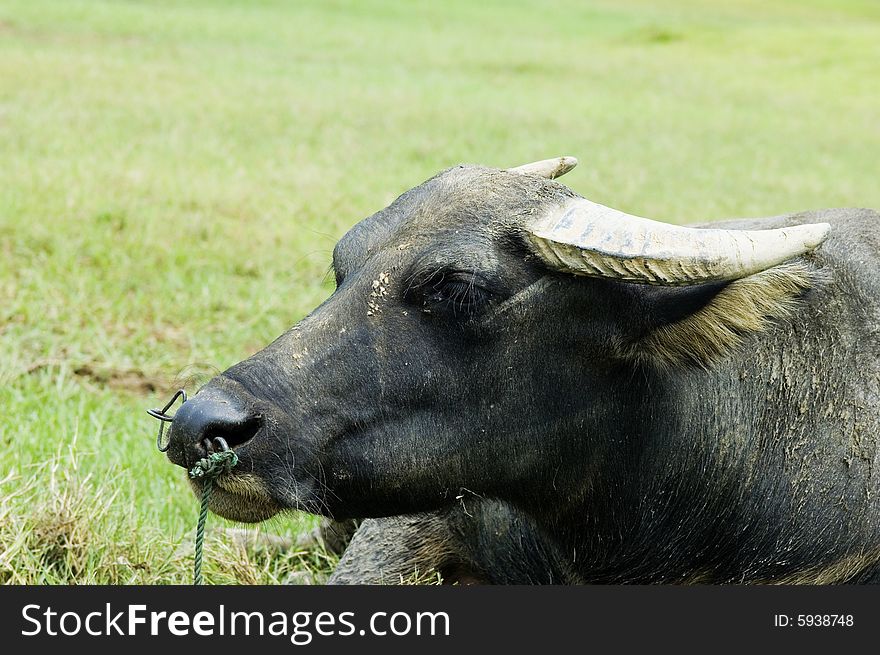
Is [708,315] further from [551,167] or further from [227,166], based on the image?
[227,166]

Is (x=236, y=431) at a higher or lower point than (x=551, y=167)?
lower

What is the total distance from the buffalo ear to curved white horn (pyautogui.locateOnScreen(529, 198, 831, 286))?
0.15m

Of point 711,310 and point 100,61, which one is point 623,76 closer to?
point 100,61

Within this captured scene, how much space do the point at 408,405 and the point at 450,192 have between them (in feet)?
2.20

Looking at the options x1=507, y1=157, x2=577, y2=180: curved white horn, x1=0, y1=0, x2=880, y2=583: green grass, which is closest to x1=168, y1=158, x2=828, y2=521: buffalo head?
x1=0, y1=0, x2=880, y2=583: green grass

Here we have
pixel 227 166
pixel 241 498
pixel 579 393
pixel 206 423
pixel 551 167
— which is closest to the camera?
pixel 206 423

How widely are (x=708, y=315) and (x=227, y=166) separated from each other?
8183mm

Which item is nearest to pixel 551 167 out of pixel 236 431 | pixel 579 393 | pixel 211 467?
pixel 579 393

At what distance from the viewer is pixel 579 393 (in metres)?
3.42

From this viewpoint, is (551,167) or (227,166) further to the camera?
(227,166)

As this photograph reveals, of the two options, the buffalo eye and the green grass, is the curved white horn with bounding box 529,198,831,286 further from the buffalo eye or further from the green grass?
the green grass

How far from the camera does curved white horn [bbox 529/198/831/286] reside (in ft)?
10.1

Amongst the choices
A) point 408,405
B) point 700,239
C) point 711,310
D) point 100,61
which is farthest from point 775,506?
point 100,61

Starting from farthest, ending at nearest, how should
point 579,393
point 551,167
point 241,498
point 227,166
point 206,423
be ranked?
1. point 227,166
2. point 551,167
3. point 579,393
4. point 241,498
5. point 206,423
